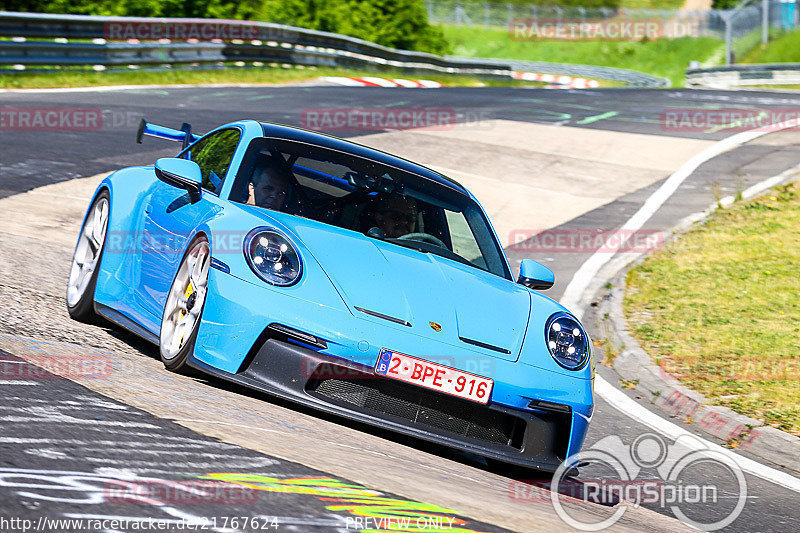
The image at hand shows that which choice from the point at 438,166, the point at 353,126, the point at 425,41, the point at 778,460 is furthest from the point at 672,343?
the point at 425,41

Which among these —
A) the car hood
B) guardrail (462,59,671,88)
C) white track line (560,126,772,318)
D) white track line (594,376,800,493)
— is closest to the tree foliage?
guardrail (462,59,671,88)

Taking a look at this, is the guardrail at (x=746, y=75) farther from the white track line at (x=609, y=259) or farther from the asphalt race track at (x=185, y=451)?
the asphalt race track at (x=185, y=451)

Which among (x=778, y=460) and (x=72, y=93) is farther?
(x=72, y=93)

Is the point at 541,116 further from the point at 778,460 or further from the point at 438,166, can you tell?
the point at 778,460

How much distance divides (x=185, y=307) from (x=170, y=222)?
2.76 ft

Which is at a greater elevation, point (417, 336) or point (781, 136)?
point (417, 336)

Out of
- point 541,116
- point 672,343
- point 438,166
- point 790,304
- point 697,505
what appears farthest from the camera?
point 541,116

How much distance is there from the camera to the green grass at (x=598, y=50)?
63.8 m

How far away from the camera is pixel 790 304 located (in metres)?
9.75

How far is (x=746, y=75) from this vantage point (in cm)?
3675

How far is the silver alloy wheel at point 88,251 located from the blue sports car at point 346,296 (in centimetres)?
5

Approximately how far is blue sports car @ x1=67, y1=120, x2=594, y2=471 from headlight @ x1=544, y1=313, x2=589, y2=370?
0.03 ft

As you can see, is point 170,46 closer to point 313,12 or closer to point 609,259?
point 609,259

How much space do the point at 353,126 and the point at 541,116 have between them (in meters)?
4.63
